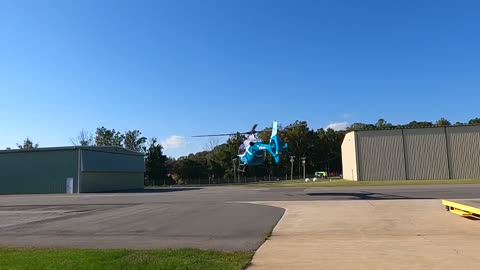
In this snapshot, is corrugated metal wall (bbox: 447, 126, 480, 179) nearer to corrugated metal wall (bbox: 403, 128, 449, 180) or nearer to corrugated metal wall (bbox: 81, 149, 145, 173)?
corrugated metal wall (bbox: 403, 128, 449, 180)

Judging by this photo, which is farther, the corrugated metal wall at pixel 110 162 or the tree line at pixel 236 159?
the tree line at pixel 236 159

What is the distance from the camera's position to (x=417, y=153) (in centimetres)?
7112

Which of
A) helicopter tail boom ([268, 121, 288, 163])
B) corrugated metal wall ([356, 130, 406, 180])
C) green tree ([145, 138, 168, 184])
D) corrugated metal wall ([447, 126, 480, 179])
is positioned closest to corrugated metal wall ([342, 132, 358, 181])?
corrugated metal wall ([356, 130, 406, 180])

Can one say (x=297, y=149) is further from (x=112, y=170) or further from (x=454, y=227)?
(x=454, y=227)

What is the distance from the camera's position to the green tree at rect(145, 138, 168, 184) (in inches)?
4899

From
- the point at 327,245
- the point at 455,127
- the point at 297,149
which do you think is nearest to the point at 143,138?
the point at 297,149

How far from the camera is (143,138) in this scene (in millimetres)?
141375

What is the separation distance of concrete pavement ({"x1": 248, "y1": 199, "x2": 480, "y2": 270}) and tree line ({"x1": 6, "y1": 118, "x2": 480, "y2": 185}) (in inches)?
3990

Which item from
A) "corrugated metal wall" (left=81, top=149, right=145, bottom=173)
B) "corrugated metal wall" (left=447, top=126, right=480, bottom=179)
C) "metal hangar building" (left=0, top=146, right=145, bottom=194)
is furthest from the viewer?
"corrugated metal wall" (left=447, top=126, right=480, bottom=179)

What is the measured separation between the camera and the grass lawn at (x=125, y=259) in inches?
344

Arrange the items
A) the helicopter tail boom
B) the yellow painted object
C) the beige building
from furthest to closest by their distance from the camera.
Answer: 1. the beige building
2. the helicopter tail boom
3. the yellow painted object

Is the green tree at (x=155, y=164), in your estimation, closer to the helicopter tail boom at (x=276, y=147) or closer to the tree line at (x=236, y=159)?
the tree line at (x=236, y=159)

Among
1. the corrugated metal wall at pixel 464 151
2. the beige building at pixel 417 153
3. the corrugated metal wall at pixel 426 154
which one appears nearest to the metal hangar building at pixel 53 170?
the beige building at pixel 417 153

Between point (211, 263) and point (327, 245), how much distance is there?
132 inches
